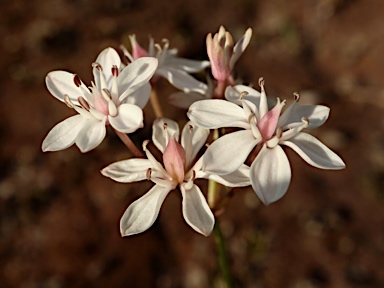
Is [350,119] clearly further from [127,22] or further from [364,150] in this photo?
[127,22]

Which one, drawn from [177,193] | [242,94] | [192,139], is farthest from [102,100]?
[177,193]

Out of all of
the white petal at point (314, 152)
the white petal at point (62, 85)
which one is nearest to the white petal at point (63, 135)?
the white petal at point (62, 85)

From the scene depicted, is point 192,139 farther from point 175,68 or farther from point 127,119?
point 175,68

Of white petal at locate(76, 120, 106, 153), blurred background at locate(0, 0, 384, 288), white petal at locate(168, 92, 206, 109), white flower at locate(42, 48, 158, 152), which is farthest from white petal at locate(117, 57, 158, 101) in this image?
blurred background at locate(0, 0, 384, 288)

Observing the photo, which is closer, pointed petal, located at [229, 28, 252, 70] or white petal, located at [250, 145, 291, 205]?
white petal, located at [250, 145, 291, 205]

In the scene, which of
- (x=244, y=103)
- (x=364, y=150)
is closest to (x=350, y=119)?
(x=364, y=150)

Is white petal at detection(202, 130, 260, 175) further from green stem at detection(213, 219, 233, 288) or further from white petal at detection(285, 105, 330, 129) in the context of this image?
green stem at detection(213, 219, 233, 288)

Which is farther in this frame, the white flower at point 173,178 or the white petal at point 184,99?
the white petal at point 184,99

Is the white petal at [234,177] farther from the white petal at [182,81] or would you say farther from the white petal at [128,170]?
the white petal at [182,81]
